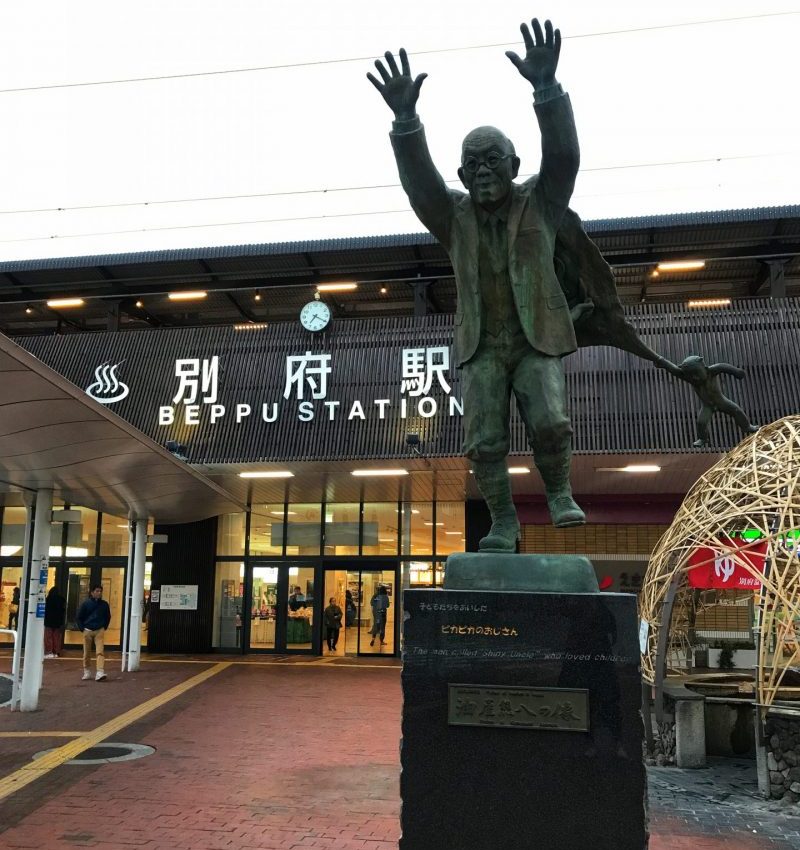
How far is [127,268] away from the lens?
18.9 metres

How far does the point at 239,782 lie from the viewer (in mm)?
7742

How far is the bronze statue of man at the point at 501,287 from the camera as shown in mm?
4074

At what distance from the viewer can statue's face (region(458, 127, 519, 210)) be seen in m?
4.06

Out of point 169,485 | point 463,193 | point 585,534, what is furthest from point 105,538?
point 463,193

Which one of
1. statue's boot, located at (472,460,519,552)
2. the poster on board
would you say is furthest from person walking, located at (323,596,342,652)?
statue's boot, located at (472,460,519,552)

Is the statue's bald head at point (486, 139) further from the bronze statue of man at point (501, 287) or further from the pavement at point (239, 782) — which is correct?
the pavement at point (239, 782)

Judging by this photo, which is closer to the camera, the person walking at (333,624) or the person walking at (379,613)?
the person walking at (379,613)

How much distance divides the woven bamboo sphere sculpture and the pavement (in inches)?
56.7

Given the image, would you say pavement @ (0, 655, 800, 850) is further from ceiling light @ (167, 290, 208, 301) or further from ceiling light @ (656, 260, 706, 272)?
ceiling light @ (656, 260, 706, 272)

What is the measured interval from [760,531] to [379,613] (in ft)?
39.4

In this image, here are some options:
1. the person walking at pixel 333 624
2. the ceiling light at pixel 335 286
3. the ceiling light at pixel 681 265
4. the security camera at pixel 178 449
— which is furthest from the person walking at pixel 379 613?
the ceiling light at pixel 681 265

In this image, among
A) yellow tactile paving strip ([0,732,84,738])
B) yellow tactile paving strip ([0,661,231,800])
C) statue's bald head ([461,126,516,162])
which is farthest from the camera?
yellow tactile paving strip ([0,732,84,738])

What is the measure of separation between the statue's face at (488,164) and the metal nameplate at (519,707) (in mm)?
2347

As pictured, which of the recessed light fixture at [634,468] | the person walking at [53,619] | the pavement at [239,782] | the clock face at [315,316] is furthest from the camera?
the person walking at [53,619]
